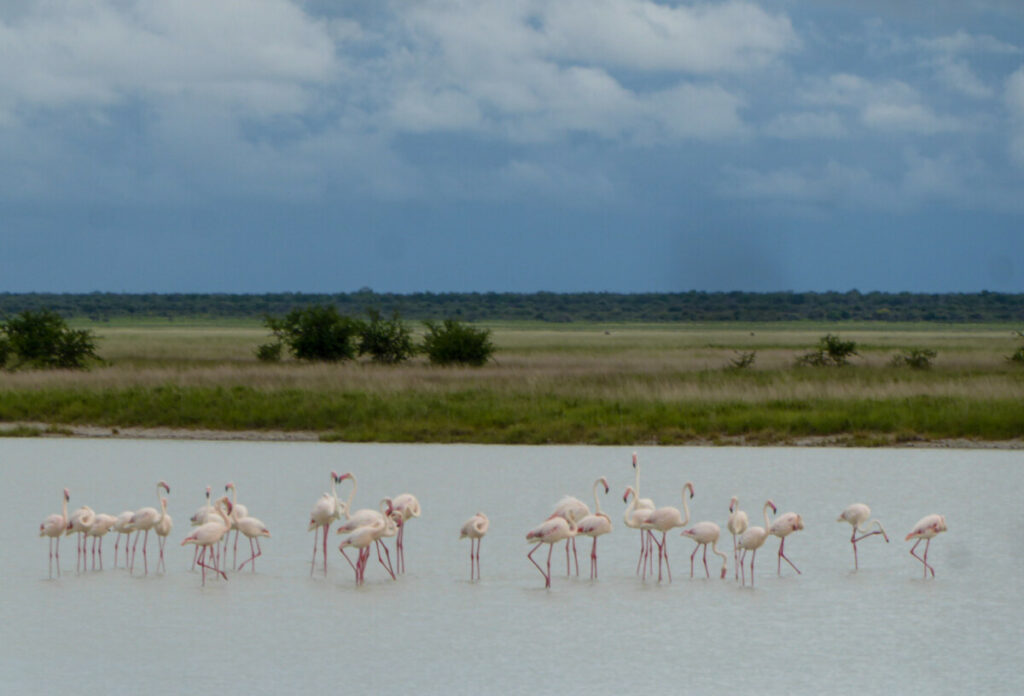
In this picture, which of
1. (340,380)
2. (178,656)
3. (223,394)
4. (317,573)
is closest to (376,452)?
(223,394)

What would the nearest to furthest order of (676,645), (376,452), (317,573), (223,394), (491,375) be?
(676,645) < (317,573) < (376,452) < (223,394) < (491,375)

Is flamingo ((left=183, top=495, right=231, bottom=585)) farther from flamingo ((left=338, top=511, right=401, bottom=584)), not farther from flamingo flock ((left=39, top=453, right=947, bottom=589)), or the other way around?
flamingo ((left=338, top=511, right=401, bottom=584))

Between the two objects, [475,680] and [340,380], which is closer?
[475,680]

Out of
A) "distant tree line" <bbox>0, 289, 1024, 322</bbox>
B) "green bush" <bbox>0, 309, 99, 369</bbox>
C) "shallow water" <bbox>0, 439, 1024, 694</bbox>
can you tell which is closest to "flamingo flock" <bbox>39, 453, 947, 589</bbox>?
"shallow water" <bbox>0, 439, 1024, 694</bbox>

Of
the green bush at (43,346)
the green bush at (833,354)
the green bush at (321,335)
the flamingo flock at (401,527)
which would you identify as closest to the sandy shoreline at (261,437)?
the green bush at (43,346)

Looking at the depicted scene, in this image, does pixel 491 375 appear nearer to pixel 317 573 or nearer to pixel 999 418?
pixel 999 418

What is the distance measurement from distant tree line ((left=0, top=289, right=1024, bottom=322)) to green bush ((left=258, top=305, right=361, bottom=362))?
91746mm

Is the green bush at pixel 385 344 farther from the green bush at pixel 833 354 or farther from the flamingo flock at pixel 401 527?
the flamingo flock at pixel 401 527

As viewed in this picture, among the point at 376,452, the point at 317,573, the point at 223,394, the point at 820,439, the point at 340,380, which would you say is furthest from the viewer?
the point at 340,380

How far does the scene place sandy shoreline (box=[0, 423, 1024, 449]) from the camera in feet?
79.9

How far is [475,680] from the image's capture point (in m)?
8.44

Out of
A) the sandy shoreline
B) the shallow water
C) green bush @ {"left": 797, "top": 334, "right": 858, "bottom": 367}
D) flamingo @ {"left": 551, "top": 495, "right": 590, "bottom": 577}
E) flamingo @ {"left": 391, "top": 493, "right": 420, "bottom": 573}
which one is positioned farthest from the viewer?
green bush @ {"left": 797, "top": 334, "right": 858, "bottom": 367}

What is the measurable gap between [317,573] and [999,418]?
1708 cm

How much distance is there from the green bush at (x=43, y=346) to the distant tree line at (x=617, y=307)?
3846 inches
